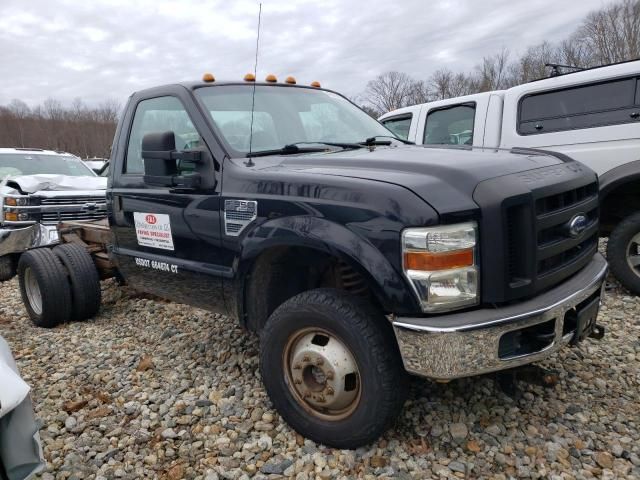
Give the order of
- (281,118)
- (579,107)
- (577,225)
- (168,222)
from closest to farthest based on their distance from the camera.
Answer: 1. (577,225)
2. (168,222)
3. (281,118)
4. (579,107)

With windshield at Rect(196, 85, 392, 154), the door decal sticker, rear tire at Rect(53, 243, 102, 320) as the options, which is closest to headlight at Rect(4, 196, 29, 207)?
rear tire at Rect(53, 243, 102, 320)

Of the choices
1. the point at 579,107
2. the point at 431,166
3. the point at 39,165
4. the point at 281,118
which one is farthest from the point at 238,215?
the point at 39,165

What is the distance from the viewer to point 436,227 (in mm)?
2053

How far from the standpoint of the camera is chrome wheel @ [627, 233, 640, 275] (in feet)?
14.4

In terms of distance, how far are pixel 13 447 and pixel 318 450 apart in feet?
4.43

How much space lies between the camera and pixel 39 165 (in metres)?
7.71

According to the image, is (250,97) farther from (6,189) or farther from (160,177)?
(6,189)

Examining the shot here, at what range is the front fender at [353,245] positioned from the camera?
6.94 ft

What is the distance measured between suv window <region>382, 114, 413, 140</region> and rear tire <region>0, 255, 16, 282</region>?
201 inches

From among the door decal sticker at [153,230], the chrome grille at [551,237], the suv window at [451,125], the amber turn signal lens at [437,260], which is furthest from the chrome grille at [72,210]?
the chrome grille at [551,237]

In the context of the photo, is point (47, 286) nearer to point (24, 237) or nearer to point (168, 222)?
point (168, 222)

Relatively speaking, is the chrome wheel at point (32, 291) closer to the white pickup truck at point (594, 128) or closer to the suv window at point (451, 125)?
the white pickup truck at point (594, 128)

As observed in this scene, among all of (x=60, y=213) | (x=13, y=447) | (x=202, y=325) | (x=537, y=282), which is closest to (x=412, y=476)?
(x=537, y=282)

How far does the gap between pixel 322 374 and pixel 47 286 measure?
2.96 metres
